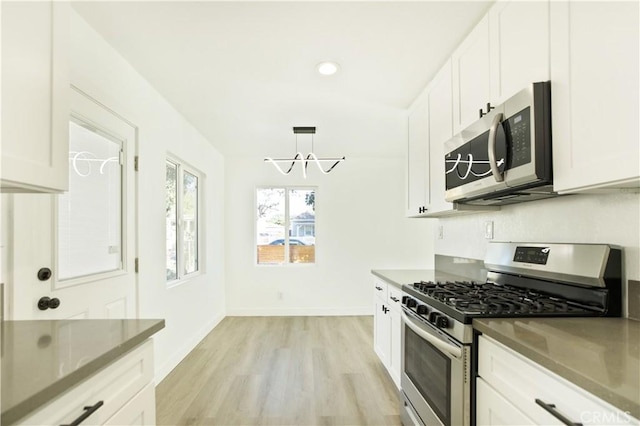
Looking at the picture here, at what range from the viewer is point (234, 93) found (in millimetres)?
2857

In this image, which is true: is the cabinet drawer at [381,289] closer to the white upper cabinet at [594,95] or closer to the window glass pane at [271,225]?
the white upper cabinet at [594,95]

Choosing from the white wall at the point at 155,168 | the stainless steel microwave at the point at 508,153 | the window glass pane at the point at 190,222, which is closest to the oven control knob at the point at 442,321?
the stainless steel microwave at the point at 508,153

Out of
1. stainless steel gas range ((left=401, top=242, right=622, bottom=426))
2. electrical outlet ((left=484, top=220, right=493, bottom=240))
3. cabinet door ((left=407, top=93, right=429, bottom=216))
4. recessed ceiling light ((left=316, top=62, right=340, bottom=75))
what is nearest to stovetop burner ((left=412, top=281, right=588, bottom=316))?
stainless steel gas range ((left=401, top=242, right=622, bottom=426))

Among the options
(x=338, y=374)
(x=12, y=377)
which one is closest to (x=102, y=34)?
(x=12, y=377)

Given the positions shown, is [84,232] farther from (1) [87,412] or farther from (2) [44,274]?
(1) [87,412]

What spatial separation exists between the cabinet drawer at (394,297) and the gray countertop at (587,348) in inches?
45.9

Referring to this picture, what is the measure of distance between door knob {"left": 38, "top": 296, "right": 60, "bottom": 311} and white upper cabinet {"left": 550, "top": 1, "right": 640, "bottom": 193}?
2355 mm

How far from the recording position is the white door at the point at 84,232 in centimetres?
156

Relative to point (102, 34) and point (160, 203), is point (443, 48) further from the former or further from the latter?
point (160, 203)

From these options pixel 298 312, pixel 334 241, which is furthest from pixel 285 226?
pixel 298 312

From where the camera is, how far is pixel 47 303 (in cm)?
164

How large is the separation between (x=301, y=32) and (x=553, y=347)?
1929mm

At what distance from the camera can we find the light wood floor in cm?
240

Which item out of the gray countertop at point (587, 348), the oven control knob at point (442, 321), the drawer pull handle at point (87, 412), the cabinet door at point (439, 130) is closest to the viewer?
the gray countertop at point (587, 348)
